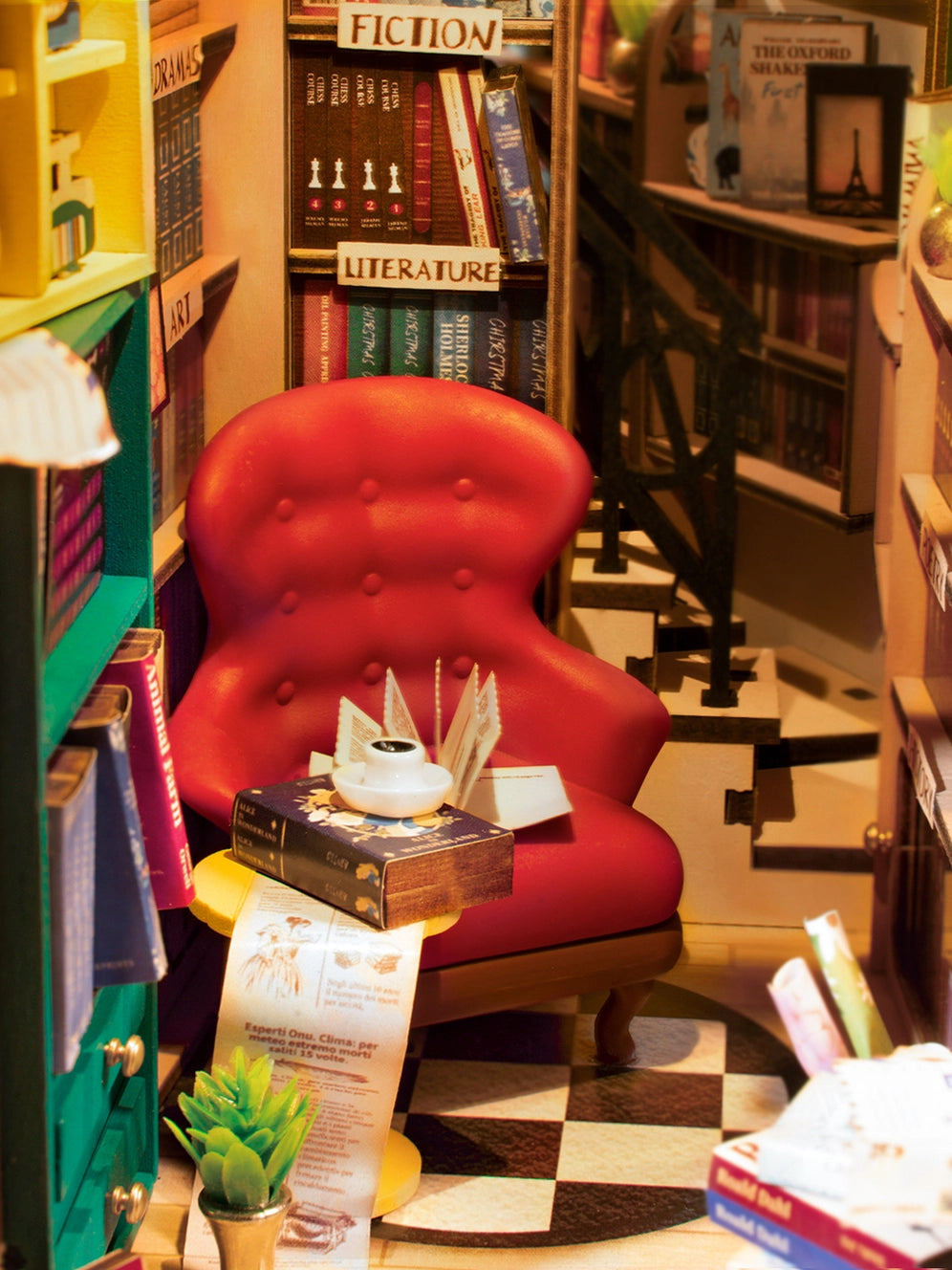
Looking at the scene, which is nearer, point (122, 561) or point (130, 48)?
point (130, 48)

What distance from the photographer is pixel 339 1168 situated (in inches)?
86.7

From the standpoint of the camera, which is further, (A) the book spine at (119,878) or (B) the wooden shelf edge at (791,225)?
(B) the wooden shelf edge at (791,225)

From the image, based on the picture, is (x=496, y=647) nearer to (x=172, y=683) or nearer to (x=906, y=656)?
(x=172, y=683)

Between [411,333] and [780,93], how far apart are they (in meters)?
0.84

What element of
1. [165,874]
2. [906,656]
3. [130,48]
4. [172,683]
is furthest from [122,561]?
[906,656]

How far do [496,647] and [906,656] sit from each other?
0.89 m

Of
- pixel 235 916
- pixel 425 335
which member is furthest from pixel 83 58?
pixel 425 335

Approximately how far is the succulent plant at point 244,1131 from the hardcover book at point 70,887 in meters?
0.43

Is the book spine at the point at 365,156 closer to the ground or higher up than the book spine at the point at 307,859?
higher up

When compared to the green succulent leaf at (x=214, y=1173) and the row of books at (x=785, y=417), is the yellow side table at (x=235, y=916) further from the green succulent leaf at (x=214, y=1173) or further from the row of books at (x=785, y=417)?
the row of books at (x=785, y=417)

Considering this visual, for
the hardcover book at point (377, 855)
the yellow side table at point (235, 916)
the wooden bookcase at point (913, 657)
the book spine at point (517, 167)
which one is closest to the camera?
the hardcover book at point (377, 855)

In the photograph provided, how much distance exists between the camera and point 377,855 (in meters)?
2.16

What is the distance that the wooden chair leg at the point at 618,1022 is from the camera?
2771 mm

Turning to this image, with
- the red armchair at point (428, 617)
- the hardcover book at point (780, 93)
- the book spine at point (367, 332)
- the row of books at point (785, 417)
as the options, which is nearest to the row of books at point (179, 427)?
the red armchair at point (428, 617)
